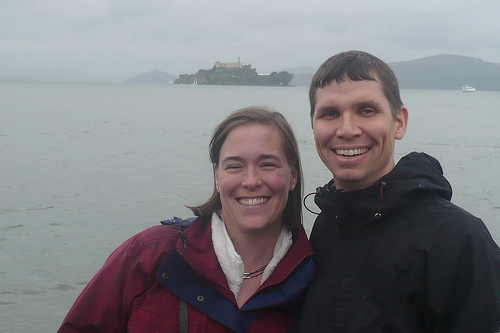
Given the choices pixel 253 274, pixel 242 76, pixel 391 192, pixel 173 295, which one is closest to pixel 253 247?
pixel 253 274

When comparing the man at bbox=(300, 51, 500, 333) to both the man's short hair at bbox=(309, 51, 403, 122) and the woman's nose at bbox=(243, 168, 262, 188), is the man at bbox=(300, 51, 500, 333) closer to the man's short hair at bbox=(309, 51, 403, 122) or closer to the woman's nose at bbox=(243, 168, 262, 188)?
the man's short hair at bbox=(309, 51, 403, 122)

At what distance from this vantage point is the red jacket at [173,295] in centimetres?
314

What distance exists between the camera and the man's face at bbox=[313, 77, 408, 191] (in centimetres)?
304

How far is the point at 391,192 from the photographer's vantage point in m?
2.84

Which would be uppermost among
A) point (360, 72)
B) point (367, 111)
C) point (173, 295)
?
point (360, 72)

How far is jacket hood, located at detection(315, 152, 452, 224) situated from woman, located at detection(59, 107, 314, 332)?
45 centimetres

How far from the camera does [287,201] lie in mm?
3756

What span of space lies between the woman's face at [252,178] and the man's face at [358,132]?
482 mm

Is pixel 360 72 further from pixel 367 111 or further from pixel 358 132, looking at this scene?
pixel 358 132

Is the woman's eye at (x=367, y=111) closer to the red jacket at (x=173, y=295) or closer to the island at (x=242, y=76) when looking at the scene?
the red jacket at (x=173, y=295)

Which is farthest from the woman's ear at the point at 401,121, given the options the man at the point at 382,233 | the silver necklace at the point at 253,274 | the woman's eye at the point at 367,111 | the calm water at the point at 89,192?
the calm water at the point at 89,192

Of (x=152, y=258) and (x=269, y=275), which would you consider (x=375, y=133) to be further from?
(x=152, y=258)

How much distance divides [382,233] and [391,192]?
225mm

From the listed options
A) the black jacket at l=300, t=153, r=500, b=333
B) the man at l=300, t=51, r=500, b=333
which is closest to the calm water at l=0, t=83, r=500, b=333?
the man at l=300, t=51, r=500, b=333
